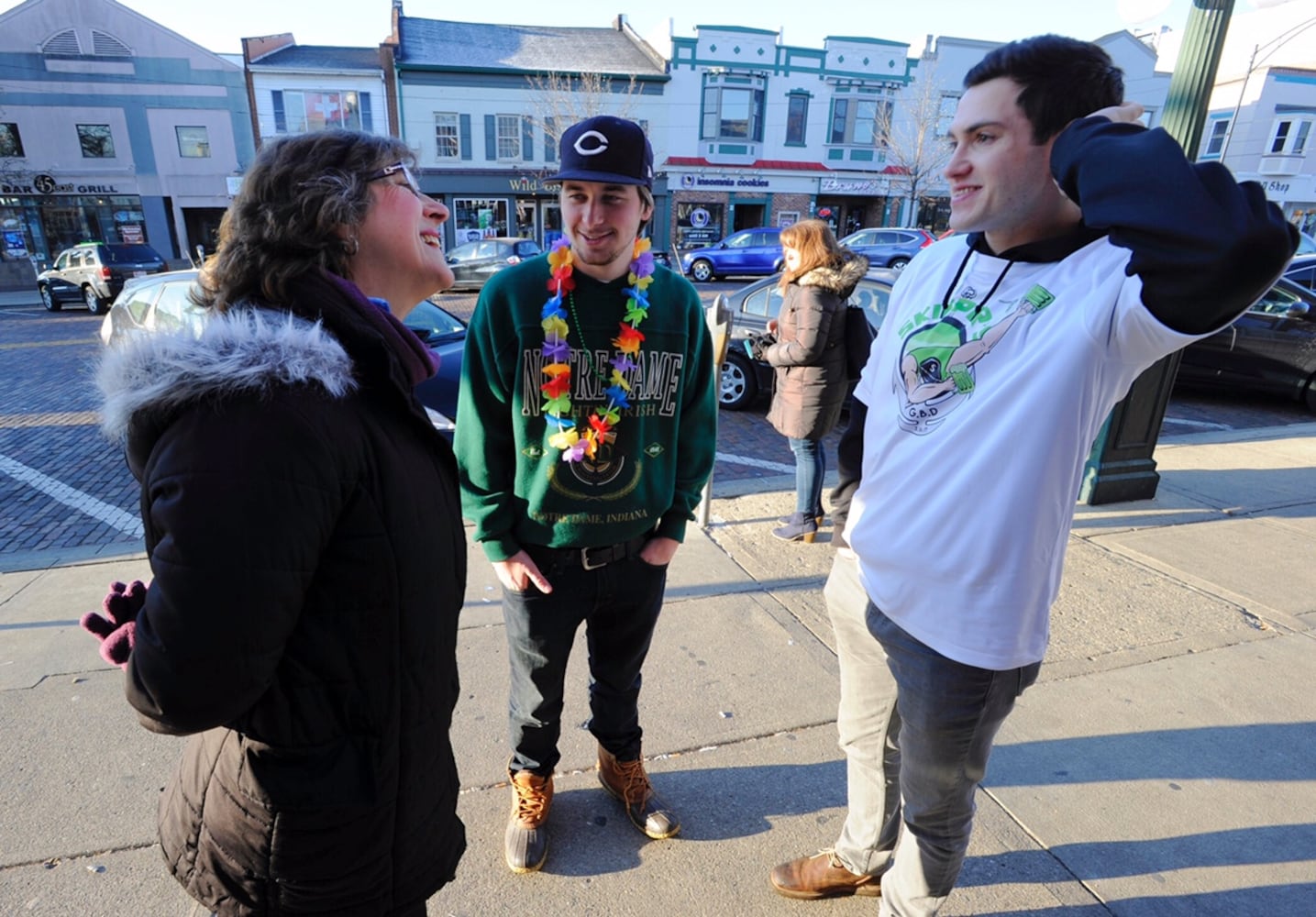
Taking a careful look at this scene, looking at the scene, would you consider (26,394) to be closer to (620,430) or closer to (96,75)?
(620,430)

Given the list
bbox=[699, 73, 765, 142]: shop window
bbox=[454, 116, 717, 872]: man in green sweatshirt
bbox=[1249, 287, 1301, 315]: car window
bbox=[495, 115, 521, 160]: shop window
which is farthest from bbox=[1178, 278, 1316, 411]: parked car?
bbox=[495, 115, 521, 160]: shop window

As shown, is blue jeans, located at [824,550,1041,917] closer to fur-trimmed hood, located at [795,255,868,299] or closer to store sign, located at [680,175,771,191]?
fur-trimmed hood, located at [795,255,868,299]

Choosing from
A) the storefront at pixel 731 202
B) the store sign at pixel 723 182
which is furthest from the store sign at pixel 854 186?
the store sign at pixel 723 182

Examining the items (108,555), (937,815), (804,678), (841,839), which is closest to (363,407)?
(937,815)

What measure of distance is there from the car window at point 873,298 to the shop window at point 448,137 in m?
23.6

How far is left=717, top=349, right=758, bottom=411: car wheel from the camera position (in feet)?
25.5

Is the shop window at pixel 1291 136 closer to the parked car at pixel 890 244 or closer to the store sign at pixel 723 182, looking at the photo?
the store sign at pixel 723 182

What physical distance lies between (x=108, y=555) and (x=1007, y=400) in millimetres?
4769

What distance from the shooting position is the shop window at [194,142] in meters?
24.8

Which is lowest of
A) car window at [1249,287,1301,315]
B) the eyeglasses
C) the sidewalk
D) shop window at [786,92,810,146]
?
the sidewalk

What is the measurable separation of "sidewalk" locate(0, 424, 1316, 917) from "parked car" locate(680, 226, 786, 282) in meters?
17.8

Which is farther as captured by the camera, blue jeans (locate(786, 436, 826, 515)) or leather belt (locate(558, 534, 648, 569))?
blue jeans (locate(786, 436, 826, 515))

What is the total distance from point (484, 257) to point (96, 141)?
665 inches

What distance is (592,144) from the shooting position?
1.95 metres
